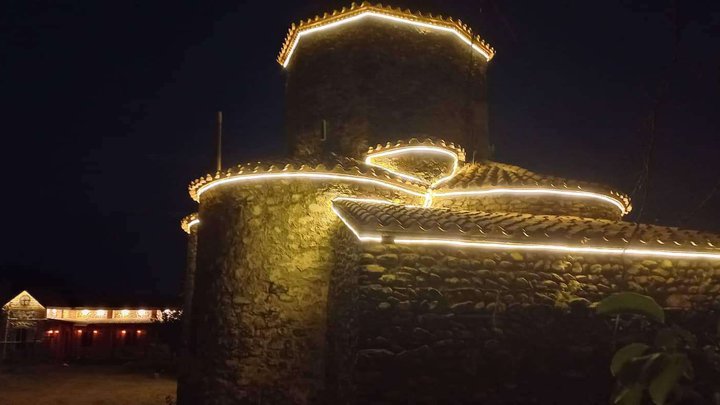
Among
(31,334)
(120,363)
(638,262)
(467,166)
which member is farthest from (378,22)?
(31,334)

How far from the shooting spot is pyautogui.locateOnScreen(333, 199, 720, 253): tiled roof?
7.14 metres

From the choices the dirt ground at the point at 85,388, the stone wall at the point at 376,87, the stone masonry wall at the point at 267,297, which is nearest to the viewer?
the stone masonry wall at the point at 267,297

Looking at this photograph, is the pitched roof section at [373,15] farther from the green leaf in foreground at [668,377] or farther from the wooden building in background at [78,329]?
the wooden building in background at [78,329]

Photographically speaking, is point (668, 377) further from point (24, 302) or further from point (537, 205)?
point (24, 302)

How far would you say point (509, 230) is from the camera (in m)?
7.36

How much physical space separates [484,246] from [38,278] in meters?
64.9

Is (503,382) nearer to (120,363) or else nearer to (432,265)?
(432,265)

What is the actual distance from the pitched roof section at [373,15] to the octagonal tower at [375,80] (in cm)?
2

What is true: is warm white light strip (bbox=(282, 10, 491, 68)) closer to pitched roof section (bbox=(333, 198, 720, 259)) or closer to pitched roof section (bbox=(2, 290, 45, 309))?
pitched roof section (bbox=(333, 198, 720, 259))

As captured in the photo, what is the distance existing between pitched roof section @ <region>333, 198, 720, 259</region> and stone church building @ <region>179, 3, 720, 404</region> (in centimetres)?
3

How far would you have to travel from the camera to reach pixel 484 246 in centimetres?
732

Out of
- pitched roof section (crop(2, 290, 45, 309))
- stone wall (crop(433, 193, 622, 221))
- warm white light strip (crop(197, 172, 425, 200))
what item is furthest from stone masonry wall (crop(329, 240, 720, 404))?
pitched roof section (crop(2, 290, 45, 309))

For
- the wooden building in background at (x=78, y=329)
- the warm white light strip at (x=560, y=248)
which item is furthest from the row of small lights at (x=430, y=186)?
the wooden building in background at (x=78, y=329)

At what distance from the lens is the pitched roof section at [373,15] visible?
11742 mm
